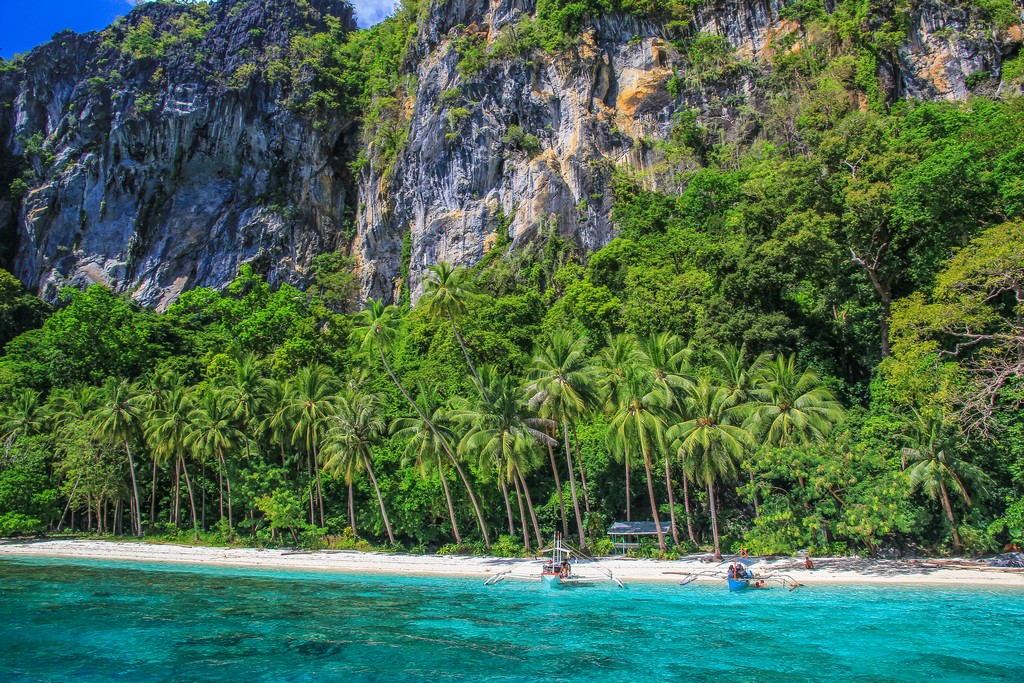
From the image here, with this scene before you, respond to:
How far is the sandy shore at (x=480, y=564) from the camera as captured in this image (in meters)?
26.0

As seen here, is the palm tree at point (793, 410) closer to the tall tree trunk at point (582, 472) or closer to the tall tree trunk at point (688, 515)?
the tall tree trunk at point (688, 515)

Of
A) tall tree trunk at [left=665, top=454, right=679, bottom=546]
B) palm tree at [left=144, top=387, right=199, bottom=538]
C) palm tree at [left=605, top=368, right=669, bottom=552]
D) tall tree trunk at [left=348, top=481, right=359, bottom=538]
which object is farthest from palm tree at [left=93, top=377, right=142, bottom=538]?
tall tree trunk at [left=665, top=454, right=679, bottom=546]

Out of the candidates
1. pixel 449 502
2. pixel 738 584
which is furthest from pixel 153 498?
pixel 738 584

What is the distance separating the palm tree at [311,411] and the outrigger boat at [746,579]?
66.5 ft

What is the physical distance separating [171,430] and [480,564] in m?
20.4

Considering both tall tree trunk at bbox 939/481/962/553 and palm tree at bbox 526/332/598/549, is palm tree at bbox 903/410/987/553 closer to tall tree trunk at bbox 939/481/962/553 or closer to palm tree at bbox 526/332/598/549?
tall tree trunk at bbox 939/481/962/553

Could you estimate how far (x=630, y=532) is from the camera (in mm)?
33031

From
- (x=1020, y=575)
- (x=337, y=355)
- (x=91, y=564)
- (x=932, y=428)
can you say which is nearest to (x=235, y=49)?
(x=337, y=355)

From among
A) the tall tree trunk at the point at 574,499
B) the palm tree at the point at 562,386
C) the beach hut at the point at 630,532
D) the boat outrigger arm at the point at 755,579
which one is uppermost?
the palm tree at the point at 562,386

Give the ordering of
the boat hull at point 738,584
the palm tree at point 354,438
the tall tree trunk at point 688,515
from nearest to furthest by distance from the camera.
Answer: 1. the boat hull at point 738,584
2. the tall tree trunk at point 688,515
3. the palm tree at point 354,438

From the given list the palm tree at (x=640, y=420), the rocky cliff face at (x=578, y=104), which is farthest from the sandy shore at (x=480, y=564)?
the rocky cliff face at (x=578, y=104)

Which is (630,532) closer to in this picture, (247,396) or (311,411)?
(311,411)

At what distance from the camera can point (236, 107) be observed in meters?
70.5

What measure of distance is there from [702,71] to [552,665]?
50.3m
